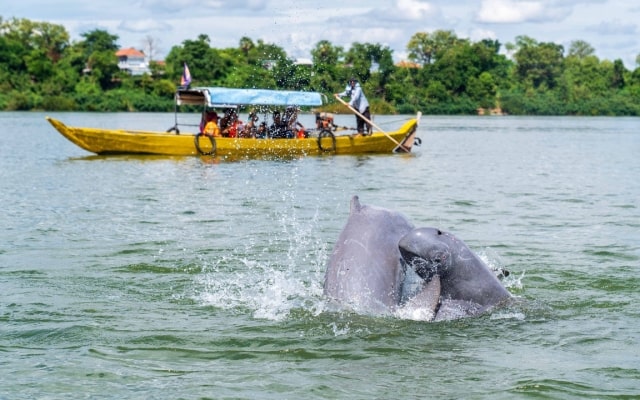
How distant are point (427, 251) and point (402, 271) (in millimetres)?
499

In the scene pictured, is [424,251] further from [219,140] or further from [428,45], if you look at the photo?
[428,45]

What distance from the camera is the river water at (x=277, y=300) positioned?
7.03 m

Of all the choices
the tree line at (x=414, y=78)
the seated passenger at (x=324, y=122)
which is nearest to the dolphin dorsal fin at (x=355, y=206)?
the seated passenger at (x=324, y=122)

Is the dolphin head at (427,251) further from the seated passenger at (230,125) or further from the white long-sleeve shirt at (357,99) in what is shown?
the white long-sleeve shirt at (357,99)

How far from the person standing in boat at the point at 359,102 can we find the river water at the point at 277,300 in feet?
35.6

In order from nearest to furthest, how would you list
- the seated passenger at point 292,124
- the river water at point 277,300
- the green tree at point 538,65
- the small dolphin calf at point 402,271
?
the river water at point 277,300 < the small dolphin calf at point 402,271 < the seated passenger at point 292,124 < the green tree at point 538,65

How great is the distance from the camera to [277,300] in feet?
31.3

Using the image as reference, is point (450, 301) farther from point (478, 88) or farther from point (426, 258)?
point (478, 88)

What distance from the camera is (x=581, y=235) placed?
14594 mm

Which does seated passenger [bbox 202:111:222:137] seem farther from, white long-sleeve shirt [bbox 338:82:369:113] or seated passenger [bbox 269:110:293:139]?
white long-sleeve shirt [bbox 338:82:369:113]

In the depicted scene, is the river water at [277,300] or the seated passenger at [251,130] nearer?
the river water at [277,300]

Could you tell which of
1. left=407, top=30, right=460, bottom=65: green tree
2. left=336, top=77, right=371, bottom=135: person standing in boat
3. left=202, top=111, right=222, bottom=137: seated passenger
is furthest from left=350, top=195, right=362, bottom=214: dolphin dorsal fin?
left=407, top=30, right=460, bottom=65: green tree

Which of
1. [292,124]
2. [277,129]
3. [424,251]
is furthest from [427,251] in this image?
[292,124]

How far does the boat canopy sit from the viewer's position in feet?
101
